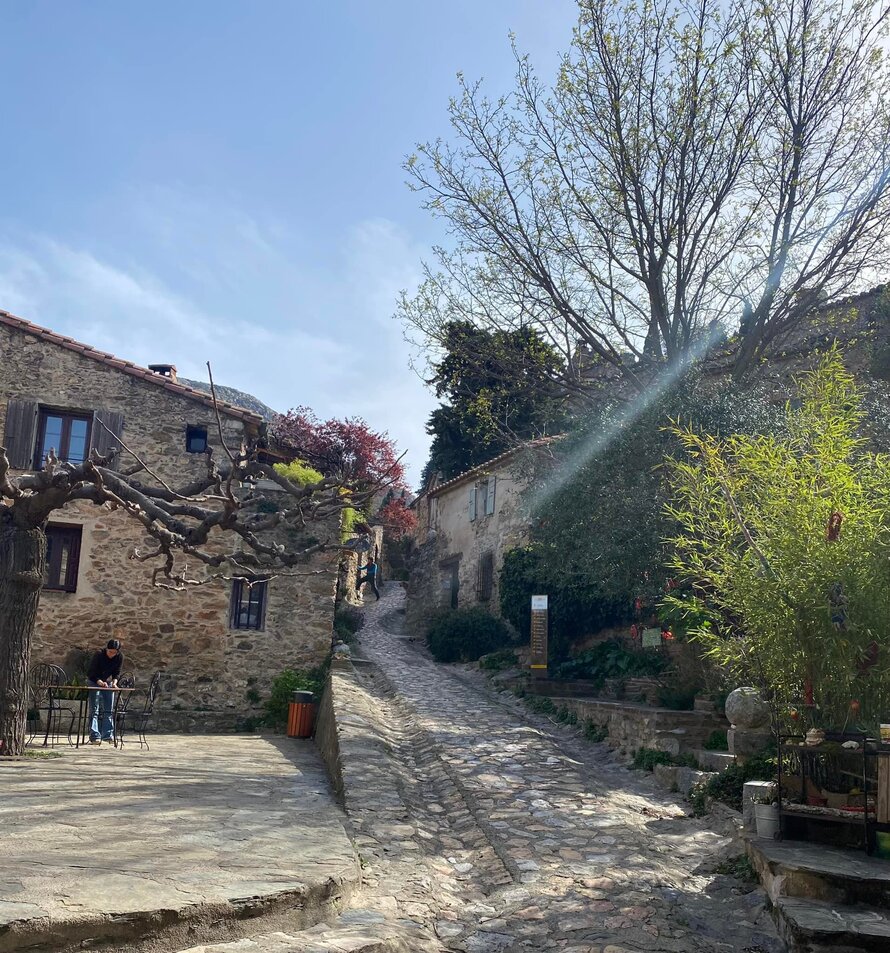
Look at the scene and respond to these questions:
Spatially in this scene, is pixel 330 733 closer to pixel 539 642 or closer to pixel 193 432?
pixel 539 642

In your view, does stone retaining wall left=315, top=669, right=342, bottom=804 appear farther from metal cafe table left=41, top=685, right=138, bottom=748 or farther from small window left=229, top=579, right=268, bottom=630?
metal cafe table left=41, top=685, right=138, bottom=748

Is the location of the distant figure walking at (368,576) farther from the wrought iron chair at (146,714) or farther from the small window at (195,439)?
the wrought iron chair at (146,714)

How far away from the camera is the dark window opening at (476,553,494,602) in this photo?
930 inches

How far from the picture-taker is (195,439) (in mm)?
15742

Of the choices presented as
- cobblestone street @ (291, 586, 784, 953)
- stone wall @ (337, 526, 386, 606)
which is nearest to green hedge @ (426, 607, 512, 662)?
stone wall @ (337, 526, 386, 606)

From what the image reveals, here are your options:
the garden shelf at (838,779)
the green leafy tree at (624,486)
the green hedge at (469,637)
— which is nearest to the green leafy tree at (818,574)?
the garden shelf at (838,779)

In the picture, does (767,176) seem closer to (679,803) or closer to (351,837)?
(679,803)

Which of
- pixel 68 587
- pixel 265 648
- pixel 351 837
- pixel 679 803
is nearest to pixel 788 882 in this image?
pixel 351 837

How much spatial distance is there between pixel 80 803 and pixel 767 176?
1265cm

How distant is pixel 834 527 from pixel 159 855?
4.85 m

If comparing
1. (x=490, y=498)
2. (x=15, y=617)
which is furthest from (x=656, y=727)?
(x=490, y=498)

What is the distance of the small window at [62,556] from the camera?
15.0 metres

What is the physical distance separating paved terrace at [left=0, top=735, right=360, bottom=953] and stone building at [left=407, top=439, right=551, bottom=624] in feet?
42.0

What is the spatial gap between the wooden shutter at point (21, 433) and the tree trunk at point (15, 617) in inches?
232
